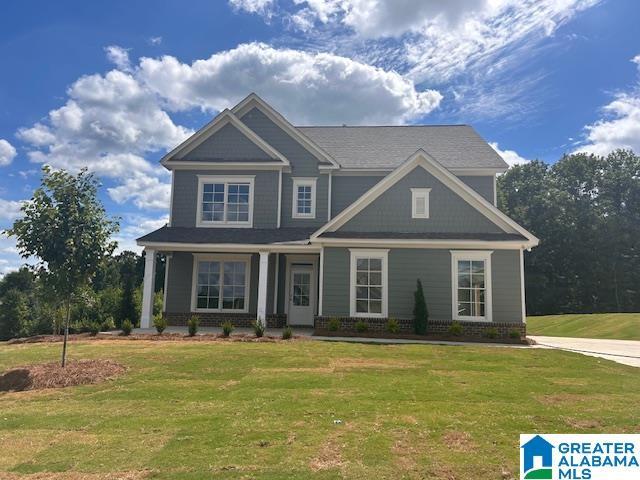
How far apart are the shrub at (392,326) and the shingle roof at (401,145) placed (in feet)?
26.0

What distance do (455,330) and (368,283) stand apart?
132 inches

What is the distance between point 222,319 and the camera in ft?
62.6

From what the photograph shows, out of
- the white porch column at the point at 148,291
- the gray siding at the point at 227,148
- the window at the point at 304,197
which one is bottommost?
the white porch column at the point at 148,291

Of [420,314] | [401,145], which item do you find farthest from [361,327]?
[401,145]

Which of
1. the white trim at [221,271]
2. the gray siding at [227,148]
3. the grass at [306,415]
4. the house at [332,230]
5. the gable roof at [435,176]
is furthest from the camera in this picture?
the gray siding at [227,148]

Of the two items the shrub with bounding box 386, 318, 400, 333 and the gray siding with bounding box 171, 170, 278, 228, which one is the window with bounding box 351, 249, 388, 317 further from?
the gray siding with bounding box 171, 170, 278, 228

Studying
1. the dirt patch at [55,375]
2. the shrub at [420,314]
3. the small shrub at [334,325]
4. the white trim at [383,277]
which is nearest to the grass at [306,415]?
the dirt patch at [55,375]

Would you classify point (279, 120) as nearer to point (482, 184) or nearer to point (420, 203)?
point (420, 203)

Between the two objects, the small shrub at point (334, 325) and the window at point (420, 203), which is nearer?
the small shrub at point (334, 325)

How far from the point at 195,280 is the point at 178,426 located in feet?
45.4

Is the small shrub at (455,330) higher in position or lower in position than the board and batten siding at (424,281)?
lower

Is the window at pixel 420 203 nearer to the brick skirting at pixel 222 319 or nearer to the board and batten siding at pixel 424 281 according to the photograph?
the board and batten siding at pixel 424 281

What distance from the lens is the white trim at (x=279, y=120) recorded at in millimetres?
20469

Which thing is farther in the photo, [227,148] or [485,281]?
[227,148]
